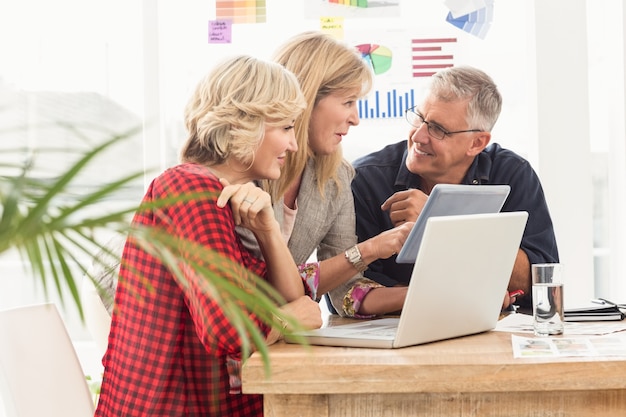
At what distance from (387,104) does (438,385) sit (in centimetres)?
222

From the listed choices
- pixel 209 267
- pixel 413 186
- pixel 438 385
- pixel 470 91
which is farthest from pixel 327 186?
pixel 438 385

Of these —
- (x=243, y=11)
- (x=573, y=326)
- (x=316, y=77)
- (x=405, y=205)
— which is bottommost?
(x=573, y=326)

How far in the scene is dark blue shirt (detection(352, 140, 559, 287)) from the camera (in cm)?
241

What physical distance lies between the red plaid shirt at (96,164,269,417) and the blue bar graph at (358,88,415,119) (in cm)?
187

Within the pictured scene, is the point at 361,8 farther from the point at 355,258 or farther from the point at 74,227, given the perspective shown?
the point at 74,227

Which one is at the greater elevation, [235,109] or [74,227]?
[235,109]

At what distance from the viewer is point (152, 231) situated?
521 mm

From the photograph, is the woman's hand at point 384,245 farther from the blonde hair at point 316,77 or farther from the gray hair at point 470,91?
the gray hair at point 470,91

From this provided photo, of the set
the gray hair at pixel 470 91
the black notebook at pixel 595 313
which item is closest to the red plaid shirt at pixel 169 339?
the black notebook at pixel 595 313

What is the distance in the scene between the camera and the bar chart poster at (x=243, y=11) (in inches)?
135

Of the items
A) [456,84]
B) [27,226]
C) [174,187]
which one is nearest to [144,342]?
[174,187]

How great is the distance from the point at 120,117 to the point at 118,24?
15.2 inches

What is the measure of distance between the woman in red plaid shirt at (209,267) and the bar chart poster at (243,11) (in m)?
1.66

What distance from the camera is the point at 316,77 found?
219 centimetres
